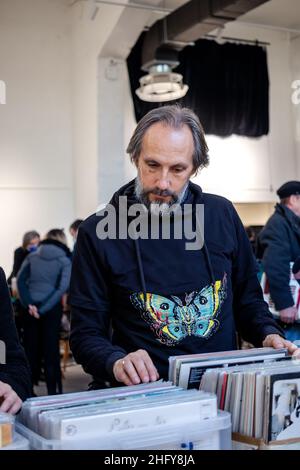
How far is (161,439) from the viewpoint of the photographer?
91cm

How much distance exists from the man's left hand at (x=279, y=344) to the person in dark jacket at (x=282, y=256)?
2.36m

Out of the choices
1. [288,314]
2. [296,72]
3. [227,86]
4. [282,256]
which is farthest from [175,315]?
[296,72]

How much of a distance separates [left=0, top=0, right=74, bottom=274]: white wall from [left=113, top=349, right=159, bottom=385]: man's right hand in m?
8.10

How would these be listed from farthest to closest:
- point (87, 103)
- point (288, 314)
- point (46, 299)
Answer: point (87, 103) < point (46, 299) < point (288, 314)

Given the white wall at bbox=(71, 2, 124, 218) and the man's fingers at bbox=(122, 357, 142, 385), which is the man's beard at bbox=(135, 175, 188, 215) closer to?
the man's fingers at bbox=(122, 357, 142, 385)

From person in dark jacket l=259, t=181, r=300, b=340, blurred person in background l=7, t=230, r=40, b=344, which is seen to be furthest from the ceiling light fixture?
person in dark jacket l=259, t=181, r=300, b=340

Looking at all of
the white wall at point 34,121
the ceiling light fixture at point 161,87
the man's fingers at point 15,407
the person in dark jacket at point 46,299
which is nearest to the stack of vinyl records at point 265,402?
the man's fingers at point 15,407

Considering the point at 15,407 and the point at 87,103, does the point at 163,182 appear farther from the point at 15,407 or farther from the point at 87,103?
the point at 87,103

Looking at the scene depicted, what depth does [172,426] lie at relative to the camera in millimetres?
932

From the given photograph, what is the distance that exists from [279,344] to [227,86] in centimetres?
950

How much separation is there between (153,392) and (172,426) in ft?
0.48

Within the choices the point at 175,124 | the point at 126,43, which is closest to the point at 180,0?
the point at 126,43

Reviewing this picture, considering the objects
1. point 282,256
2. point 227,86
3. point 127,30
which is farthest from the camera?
point 227,86
